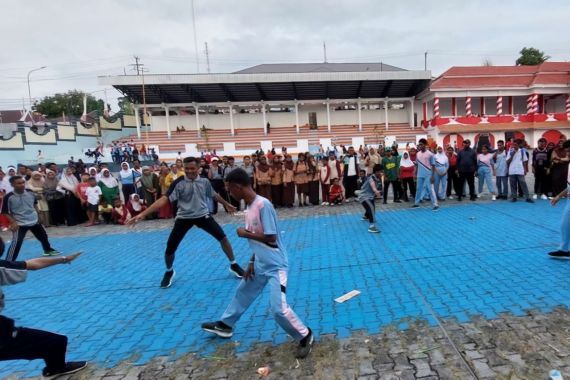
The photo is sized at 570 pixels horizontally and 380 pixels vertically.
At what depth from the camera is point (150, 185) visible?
10.5m

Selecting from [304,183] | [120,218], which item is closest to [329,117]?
[304,183]

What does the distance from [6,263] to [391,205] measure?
9.09 m

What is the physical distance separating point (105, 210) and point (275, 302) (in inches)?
360

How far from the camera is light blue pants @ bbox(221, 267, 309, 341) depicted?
2.85 meters

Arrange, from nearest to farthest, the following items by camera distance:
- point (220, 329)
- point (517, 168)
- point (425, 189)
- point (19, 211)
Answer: point (220, 329) < point (19, 211) < point (517, 168) < point (425, 189)

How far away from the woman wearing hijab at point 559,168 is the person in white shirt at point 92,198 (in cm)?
1222

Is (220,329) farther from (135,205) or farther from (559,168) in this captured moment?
(559,168)

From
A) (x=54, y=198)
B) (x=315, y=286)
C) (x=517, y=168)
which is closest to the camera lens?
(x=315, y=286)

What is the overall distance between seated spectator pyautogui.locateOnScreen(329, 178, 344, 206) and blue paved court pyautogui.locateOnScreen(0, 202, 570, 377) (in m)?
3.38

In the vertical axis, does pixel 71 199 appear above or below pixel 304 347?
above

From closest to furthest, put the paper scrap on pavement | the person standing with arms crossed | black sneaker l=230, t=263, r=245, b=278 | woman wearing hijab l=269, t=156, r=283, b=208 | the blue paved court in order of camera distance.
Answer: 1. the blue paved court
2. the paper scrap on pavement
3. the person standing with arms crossed
4. black sneaker l=230, t=263, r=245, b=278
5. woman wearing hijab l=269, t=156, r=283, b=208

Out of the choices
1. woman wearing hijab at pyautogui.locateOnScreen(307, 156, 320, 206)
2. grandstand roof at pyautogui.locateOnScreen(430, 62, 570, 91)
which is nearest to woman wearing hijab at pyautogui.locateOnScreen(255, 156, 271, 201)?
woman wearing hijab at pyautogui.locateOnScreen(307, 156, 320, 206)

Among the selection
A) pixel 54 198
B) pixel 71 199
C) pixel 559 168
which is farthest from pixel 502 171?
pixel 54 198

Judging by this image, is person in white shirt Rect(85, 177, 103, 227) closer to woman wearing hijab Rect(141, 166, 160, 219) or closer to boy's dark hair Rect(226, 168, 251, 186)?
woman wearing hijab Rect(141, 166, 160, 219)
